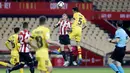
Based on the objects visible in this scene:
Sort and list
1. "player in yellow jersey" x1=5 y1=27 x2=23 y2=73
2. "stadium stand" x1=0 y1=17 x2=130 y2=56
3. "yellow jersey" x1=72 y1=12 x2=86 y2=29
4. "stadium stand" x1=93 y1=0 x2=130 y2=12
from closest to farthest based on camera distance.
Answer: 1. "player in yellow jersey" x1=5 y1=27 x2=23 y2=73
2. "yellow jersey" x1=72 y1=12 x2=86 y2=29
3. "stadium stand" x1=0 y1=17 x2=130 y2=56
4. "stadium stand" x1=93 y1=0 x2=130 y2=12

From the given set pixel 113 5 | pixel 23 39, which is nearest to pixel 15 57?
pixel 23 39

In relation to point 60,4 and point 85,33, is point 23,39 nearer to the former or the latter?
point 60,4

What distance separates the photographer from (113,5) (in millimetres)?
36094

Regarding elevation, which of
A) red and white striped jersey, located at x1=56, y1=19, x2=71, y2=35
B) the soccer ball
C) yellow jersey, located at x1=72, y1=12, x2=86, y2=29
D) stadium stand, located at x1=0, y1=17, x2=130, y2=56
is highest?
the soccer ball

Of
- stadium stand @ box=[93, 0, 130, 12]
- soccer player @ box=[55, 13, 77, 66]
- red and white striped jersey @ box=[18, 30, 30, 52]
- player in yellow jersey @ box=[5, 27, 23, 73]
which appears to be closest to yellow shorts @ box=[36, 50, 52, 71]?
red and white striped jersey @ box=[18, 30, 30, 52]

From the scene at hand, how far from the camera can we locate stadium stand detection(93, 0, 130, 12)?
1399 inches

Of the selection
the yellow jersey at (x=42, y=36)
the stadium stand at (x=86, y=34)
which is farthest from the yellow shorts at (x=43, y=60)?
the stadium stand at (x=86, y=34)

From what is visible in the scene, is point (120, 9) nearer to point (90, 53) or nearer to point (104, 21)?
point (104, 21)

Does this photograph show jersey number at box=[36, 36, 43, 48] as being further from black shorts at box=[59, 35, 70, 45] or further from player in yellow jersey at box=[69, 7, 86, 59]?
black shorts at box=[59, 35, 70, 45]

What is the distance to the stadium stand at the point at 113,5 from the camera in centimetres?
3553

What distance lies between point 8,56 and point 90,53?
15.0ft

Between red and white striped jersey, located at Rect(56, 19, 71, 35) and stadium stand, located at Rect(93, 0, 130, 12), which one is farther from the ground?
stadium stand, located at Rect(93, 0, 130, 12)

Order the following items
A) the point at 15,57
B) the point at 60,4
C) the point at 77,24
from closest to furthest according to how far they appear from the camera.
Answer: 1. the point at 15,57
2. the point at 77,24
3. the point at 60,4

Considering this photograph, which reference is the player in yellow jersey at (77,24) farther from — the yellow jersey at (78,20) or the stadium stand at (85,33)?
the stadium stand at (85,33)
